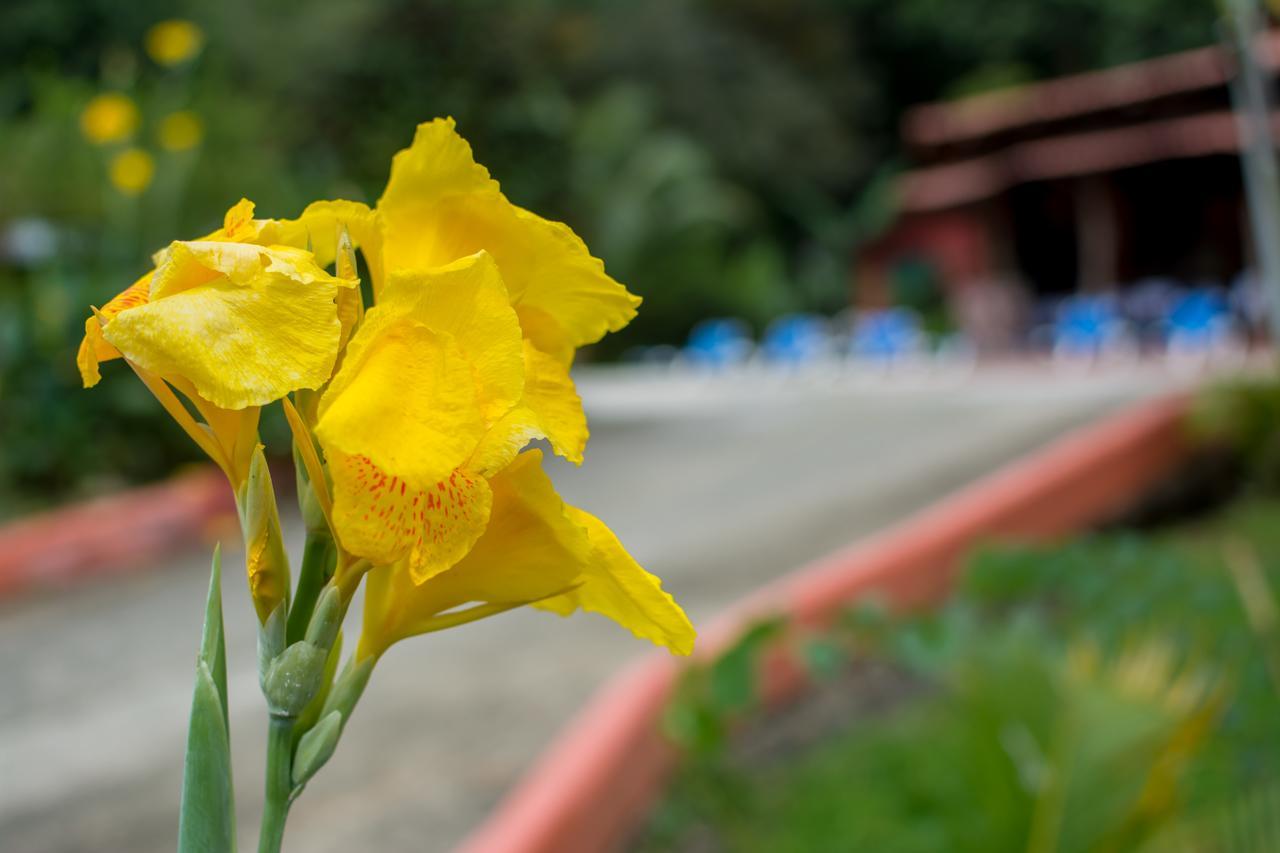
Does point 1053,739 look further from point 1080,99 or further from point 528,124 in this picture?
point 1080,99

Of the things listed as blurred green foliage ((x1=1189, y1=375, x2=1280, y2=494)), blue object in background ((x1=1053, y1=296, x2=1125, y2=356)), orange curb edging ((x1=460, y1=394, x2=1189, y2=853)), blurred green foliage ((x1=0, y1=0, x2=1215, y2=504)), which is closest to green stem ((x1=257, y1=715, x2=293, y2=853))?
orange curb edging ((x1=460, y1=394, x2=1189, y2=853))

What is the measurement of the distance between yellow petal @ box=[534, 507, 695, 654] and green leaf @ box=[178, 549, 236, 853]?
141 mm

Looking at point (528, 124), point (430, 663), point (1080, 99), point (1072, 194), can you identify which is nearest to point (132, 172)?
point (430, 663)

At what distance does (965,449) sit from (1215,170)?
1078cm

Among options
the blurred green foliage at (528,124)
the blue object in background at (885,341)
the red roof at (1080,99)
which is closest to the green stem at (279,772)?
the blurred green foliage at (528,124)

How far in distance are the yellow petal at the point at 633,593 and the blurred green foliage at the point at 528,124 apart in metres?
3.59

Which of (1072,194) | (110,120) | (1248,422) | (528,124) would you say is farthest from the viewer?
(1072,194)

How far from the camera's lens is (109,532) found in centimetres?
581

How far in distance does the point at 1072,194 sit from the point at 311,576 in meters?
18.9

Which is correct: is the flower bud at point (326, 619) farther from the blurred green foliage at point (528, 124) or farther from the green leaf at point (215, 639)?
the blurred green foliage at point (528, 124)

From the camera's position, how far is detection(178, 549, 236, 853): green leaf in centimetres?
44

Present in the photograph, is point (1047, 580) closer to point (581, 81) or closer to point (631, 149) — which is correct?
point (581, 81)

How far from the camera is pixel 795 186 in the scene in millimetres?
23031

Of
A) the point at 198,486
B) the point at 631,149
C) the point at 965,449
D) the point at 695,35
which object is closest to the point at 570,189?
the point at 965,449
